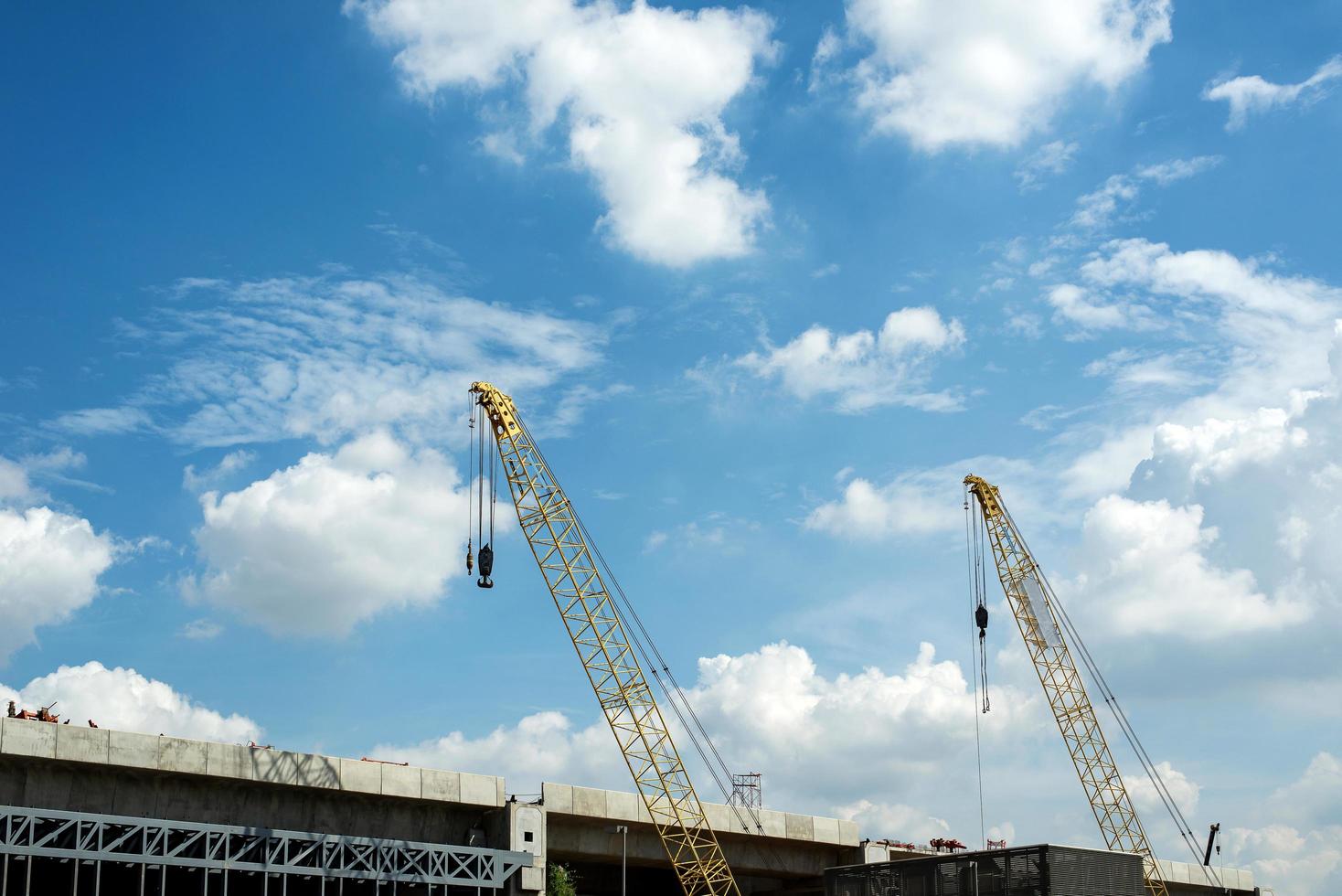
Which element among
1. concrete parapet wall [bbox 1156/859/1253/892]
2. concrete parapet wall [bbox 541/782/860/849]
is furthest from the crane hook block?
concrete parapet wall [bbox 1156/859/1253/892]

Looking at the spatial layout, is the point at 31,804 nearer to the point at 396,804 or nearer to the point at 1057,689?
the point at 396,804

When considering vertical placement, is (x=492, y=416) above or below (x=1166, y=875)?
above

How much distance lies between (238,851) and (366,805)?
8.09 m

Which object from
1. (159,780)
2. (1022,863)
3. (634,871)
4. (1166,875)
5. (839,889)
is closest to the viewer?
(159,780)

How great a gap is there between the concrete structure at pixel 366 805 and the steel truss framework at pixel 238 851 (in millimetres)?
413

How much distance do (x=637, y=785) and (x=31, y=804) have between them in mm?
39719

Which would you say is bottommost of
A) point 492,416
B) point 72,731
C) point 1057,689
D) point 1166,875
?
point 1166,875

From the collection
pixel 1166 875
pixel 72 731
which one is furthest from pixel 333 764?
pixel 1166 875

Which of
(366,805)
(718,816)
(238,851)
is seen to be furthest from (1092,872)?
(238,851)

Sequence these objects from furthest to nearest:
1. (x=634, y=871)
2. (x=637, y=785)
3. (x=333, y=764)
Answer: (x=634, y=871) → (x=637, y=785) → (x=333, y=764)

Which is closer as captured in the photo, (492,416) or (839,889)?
(839,889)

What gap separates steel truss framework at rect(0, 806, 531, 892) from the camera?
57.5m

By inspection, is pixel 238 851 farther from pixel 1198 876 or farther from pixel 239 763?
pixel 1198 876

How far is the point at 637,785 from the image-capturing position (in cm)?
8994
